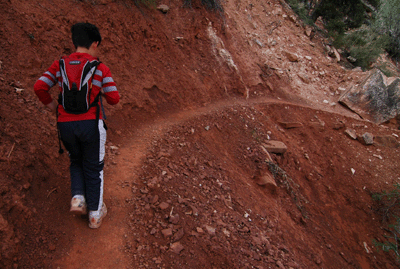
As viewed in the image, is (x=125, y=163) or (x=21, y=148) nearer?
(x=21, y=148)

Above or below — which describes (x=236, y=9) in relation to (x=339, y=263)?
above

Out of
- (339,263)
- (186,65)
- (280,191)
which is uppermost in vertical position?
(186,65)

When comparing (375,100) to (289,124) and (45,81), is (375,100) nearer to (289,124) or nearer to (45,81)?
(289,124)

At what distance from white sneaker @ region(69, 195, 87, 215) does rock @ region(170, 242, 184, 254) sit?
0.94 meters

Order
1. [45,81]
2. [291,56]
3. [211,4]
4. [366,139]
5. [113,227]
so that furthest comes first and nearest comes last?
[291,56] → [366,139] → [211,4] → [113,227] → [45,81]

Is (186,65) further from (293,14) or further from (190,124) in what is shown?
(293,14)

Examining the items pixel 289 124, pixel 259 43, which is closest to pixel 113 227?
pixel 289 124

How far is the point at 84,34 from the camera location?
1880 mm

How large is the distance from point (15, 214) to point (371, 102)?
11.0 metres

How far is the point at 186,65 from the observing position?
6.17m

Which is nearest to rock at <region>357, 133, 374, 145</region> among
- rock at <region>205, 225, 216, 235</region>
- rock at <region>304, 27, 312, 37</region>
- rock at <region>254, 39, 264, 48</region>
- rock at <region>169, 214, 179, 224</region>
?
rock at <region>254, 39, 264, 48</region>

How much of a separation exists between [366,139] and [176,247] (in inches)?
322

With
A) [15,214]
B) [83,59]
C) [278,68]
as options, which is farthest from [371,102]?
[15,214]

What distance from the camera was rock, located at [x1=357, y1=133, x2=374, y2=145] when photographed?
7762 millimetres
